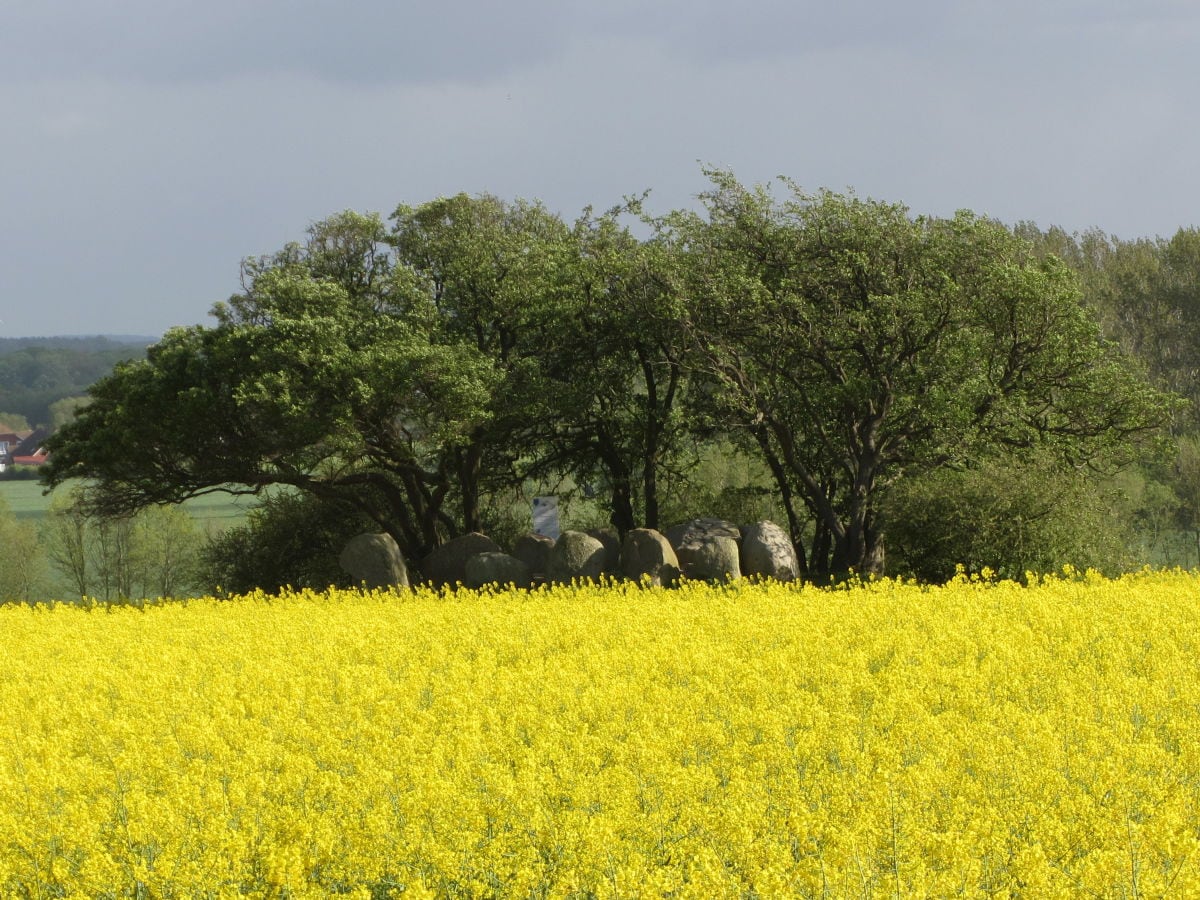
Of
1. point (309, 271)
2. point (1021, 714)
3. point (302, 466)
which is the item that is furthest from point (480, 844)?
point (309, 271)

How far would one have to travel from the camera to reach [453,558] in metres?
26.2

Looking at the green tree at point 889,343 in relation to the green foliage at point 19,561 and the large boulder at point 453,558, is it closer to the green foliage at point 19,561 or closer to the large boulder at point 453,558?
the large boulder at point 453,558

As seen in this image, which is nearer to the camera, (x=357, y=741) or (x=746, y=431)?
(x=357, y=741)

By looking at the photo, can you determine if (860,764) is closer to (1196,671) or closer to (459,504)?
(1196,671)

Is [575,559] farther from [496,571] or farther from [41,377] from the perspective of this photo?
[41,377]

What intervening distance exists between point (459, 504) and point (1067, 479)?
620 inches

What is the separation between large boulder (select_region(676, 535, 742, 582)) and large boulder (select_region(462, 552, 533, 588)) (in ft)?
10.1

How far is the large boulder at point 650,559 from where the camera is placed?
2319 cm

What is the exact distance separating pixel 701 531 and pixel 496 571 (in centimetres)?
403

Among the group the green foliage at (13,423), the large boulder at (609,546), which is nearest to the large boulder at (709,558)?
the large boulder at (609,546)

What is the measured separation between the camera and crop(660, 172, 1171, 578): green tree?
2406cm

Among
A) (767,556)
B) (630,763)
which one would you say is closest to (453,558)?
(767,556)

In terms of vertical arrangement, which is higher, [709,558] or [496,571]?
[709,558]

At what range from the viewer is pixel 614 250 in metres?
26.4
